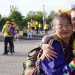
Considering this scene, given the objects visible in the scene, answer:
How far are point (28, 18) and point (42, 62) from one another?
149 ft

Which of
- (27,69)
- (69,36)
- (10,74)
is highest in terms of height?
(69,36)

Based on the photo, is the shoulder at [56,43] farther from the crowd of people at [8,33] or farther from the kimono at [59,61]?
the crowd of people at [8,33]

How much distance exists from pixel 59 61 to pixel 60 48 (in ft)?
0.34

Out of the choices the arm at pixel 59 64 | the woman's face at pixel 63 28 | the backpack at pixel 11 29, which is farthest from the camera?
the backpack at pixel 11 29

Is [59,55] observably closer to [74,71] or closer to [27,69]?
[74,71]

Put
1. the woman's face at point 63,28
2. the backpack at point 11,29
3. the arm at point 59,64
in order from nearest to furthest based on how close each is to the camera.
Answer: the arm at point 59,64 < the woman's face at point 63,28 < the backpack at point 11,29

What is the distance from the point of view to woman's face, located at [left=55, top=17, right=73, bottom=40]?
2.02 m

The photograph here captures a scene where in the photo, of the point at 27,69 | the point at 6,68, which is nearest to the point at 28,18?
the point at 6,68

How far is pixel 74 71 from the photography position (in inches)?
76.4

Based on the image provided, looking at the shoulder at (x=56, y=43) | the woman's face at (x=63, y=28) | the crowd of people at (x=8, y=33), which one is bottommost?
the crowd of people at (x=8, y=33)

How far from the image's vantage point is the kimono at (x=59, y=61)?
1910 millimetres

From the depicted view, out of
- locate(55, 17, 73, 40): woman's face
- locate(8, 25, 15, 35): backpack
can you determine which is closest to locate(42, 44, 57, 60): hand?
locate(55, 17, 73, 40): woman's face

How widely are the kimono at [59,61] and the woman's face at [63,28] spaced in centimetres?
7

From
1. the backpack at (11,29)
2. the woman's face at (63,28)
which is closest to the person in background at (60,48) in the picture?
the woman's face at (63,28)
